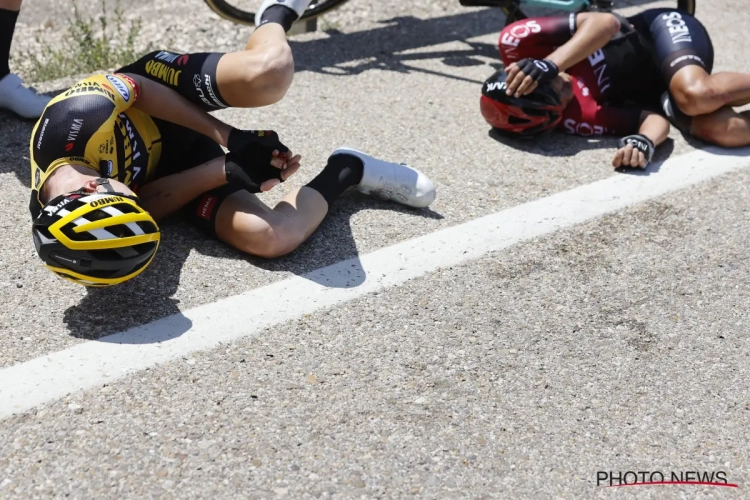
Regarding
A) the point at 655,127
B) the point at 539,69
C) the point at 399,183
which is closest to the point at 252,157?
the point at 399,183

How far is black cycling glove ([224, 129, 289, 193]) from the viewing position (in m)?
3.04

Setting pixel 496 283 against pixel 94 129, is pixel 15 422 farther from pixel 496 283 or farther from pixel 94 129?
pixel 496 283

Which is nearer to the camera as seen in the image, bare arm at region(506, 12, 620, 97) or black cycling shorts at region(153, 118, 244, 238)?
black cycling shorts at region(153, 118, 244, 238)

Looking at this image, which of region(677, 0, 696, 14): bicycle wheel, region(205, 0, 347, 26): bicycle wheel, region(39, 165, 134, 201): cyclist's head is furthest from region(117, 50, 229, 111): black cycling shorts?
region(677, 0, 696, 14): bicycle wheel

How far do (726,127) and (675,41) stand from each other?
22.4 inches

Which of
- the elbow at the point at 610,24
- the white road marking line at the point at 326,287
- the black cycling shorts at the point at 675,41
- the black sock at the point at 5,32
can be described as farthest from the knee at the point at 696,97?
the black sock at the point at 5,32

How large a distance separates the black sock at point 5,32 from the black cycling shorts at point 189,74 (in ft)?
4.14

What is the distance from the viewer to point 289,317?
2.88 metres

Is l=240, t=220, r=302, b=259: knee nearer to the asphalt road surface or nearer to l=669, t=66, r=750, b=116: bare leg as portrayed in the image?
the asphalt road surface

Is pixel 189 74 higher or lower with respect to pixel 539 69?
higher

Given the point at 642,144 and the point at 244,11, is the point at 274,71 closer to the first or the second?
the point at 642,144

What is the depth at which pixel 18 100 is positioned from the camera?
416 cm

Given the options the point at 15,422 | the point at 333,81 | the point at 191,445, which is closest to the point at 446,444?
the point at 191,445

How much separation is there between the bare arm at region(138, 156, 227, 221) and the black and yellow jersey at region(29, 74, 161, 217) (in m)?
0.16
